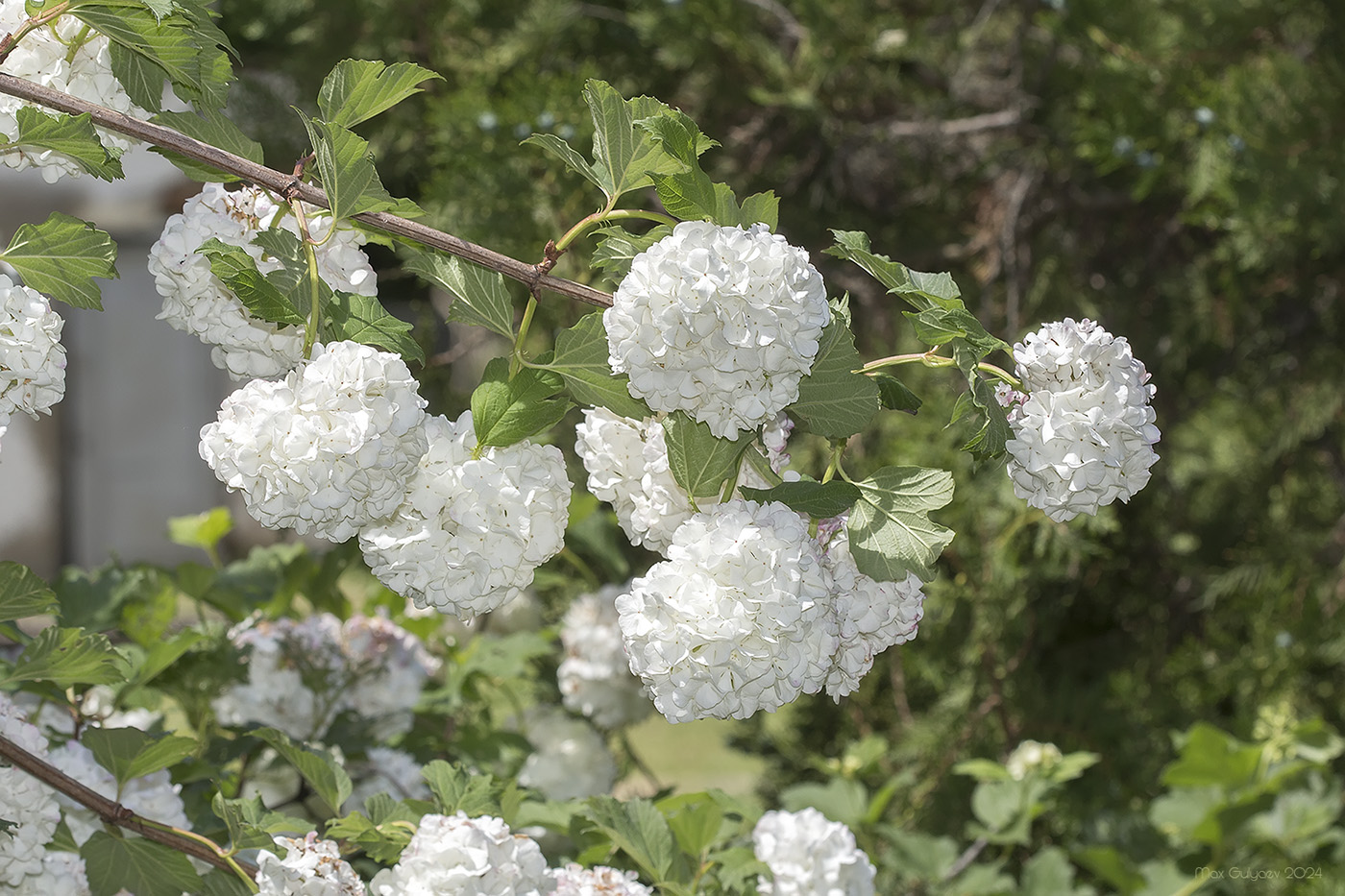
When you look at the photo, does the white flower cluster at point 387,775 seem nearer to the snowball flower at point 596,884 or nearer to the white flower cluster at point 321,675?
the white flower cluster at point 321,675

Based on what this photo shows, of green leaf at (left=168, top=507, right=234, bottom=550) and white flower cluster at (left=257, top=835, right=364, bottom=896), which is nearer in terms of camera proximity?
white flower cluster at (left=257, top=835, right=364, bottom=896)

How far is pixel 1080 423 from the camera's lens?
621mm

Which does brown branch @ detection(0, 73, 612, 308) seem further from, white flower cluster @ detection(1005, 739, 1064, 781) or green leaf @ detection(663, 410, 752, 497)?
white flower cluster @ detection(1005, 739, 1064, 781)

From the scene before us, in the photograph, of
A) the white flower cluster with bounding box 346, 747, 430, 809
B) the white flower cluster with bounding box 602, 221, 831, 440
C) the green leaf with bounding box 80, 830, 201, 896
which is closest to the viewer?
the white flower cluster with bounding box 602, 221, 831, 440

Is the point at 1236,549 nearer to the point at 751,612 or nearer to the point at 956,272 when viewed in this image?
the point at 956,272

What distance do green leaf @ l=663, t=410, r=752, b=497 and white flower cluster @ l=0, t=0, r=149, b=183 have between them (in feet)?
1.24

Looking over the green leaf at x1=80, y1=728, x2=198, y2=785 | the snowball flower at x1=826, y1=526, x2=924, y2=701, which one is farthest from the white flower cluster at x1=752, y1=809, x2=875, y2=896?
the green leaf at x1=80, y1=728, x2=198, y2=785

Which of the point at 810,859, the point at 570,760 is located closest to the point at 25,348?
the point at 810,859

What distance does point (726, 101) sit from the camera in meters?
1.77

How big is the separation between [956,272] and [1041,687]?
617 mm

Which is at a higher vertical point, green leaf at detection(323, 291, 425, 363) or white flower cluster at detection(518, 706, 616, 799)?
green leaf at detection(323, 291, 425, 363)

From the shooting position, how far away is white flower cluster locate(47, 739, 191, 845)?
93cm

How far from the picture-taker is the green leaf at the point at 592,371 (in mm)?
657

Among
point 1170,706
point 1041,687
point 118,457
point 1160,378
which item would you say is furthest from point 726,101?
point 118,457
